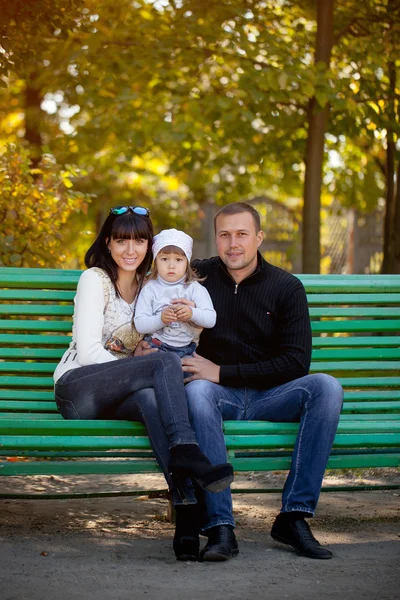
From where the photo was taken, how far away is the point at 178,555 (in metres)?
3.95

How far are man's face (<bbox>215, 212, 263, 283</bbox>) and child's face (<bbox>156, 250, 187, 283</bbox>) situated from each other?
0.25 meters

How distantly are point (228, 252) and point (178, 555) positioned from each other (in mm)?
1575

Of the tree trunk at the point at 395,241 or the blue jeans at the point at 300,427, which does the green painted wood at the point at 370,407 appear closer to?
the blue jeans at the point at 300,427

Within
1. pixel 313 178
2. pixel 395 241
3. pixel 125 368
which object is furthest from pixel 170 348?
pixel 395 241

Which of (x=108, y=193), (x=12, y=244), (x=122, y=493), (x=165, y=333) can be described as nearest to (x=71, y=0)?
(x=12, y=244)

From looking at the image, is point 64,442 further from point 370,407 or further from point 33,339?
point 370,407

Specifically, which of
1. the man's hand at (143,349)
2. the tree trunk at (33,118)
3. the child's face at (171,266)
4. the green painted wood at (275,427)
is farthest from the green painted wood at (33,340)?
the tree trunk at (33,118)

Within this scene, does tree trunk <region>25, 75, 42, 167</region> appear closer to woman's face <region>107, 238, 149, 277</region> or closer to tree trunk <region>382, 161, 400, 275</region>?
tree trunk <region>382, 161, 400, 275</region>

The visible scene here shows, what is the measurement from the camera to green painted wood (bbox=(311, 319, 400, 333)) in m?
5.07

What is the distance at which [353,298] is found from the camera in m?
5.17

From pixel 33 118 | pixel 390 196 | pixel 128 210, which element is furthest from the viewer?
pixel 33 118

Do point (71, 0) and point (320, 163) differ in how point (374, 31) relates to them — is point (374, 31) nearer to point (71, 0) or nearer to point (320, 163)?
point (320, 163)

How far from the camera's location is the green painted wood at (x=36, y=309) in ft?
16.2

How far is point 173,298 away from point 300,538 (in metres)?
1.33
